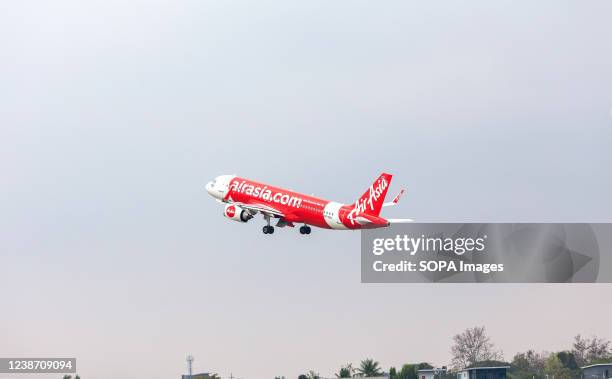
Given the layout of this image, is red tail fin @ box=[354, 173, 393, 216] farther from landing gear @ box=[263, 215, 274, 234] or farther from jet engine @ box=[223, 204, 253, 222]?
jet engine @ box=[223, 204, 253, 222]

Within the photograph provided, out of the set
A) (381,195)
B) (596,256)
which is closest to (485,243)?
(596,256)

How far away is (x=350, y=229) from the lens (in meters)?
161

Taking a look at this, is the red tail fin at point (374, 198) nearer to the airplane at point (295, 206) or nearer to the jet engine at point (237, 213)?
the airplane at point (295, 206)

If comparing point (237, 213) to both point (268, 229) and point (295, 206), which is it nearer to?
point (268, 229)

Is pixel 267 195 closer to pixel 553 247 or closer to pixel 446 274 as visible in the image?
pixel 446 274

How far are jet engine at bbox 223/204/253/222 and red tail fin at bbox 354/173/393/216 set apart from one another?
2177 cm

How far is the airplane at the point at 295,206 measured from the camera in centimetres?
15938

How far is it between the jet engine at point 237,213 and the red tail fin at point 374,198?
21773 millimetres

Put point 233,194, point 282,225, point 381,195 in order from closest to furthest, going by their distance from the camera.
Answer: point 381,195
point 282,225
point 233,194

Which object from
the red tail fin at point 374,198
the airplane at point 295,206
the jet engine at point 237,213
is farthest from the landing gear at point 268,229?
the red tail fin at point 374,198

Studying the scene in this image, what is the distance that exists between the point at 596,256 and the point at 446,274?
79.2 feet

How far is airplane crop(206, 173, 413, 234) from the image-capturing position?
15938 cm

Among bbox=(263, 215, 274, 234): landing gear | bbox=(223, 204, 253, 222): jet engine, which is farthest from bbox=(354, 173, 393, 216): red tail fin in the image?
bbox=(223, 204, 253, 222): jet engine

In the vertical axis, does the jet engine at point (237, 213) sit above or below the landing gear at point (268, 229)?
above
